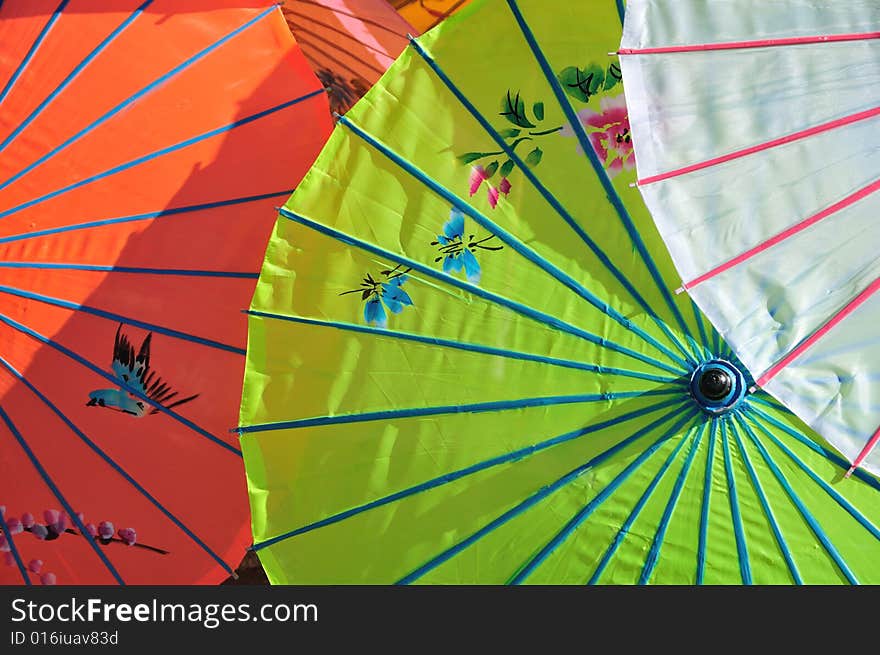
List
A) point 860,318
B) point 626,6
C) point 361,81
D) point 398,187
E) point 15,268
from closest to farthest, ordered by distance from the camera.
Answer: point 860,318 → point 626,6 → point 398,187 → point 15,268 → point 361,81

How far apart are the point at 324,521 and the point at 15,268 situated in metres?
1.25

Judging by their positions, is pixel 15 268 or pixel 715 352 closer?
pixel 715 352

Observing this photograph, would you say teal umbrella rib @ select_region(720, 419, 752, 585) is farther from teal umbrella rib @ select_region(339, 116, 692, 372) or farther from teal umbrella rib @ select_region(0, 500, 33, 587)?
teal umbrella rib @ select_region(0, 500, 33, 587)

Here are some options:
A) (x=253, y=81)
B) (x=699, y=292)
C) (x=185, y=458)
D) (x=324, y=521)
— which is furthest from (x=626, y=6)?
(x=185, y=458)

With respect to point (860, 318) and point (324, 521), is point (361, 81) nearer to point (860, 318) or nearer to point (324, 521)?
point (324, 521)

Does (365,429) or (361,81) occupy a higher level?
(361,81)

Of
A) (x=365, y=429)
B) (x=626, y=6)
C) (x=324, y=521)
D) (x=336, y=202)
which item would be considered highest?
(x=626, y=6)

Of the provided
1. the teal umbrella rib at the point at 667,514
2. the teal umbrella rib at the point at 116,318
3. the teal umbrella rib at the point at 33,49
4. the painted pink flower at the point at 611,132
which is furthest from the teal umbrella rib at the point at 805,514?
the teal umbrella rib at the point at 33,49

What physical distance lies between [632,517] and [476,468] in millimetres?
445

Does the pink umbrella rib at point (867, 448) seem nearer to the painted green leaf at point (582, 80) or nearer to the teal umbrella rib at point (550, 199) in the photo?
the teal umbrella rib at point (550, 199)

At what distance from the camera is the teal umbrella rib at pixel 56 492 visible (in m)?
3.65

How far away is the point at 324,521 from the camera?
333 centimetres

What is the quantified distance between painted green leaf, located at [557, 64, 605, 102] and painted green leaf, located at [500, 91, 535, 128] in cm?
13

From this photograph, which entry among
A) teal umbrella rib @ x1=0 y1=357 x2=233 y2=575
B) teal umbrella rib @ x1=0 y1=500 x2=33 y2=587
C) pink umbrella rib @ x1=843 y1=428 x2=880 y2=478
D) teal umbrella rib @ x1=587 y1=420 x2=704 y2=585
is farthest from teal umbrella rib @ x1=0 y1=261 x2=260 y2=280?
pink umbrella rib @ x1=843 y1=428 x2=880 y2=478
